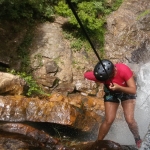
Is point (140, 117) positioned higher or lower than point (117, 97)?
lower

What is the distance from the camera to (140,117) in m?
8.18

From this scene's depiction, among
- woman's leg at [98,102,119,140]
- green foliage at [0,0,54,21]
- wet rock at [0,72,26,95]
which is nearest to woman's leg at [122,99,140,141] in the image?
woman's leg at [98,102,119,140]

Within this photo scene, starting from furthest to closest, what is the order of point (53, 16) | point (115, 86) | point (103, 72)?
1. point (53, 16)
2. point (103, 72)
3. point (115, 86)

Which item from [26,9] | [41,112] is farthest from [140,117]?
[26,9]

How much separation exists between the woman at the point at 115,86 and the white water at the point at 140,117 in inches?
44.1

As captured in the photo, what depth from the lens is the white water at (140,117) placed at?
707 centimetres

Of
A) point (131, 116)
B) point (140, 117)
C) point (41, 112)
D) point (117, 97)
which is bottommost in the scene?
point (140, 117)

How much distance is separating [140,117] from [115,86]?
367 cm

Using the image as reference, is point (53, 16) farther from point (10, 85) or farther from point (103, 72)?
point (103, 72)

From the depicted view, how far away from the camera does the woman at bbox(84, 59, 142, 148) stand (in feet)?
17.2

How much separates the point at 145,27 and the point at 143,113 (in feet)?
15.7

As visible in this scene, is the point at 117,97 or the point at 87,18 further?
the point at 87,18

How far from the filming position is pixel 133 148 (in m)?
5.11

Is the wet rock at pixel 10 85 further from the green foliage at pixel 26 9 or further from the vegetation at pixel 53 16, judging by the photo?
the green foliage at pixel 26 9
